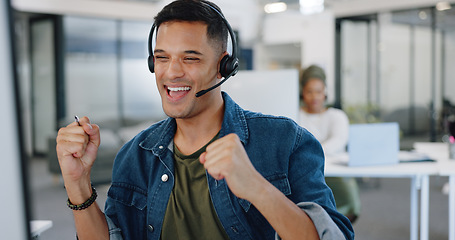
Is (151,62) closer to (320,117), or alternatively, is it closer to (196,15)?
(196,15)

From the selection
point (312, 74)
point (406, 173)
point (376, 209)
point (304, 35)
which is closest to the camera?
point (406, 173)

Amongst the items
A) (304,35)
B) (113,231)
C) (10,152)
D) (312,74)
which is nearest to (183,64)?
(113,231)

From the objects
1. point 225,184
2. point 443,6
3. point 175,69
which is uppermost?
point 443,6

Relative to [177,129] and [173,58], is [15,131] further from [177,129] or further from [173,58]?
[177,129]

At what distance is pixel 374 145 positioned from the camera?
8.66 ft

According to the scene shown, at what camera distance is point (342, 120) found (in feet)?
10.6

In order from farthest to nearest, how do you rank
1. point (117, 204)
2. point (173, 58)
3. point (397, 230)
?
point (397, 230) < point (117, 204) < point (173, 58)

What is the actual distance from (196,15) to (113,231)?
60cm

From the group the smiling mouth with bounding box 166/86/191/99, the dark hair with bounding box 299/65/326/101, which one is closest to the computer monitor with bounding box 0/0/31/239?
the smiling mouth with bounding box 166/86/191/99

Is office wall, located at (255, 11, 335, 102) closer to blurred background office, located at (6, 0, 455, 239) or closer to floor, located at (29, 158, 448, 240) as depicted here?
blurred background office, located at (6, 0, 455, 239)

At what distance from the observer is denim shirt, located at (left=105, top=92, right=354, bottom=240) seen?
1.08m

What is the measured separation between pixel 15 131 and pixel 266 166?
0.79 meters

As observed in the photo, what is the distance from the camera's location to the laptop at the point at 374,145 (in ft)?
8.52

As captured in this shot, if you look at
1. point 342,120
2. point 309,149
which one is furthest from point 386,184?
point 309,149
